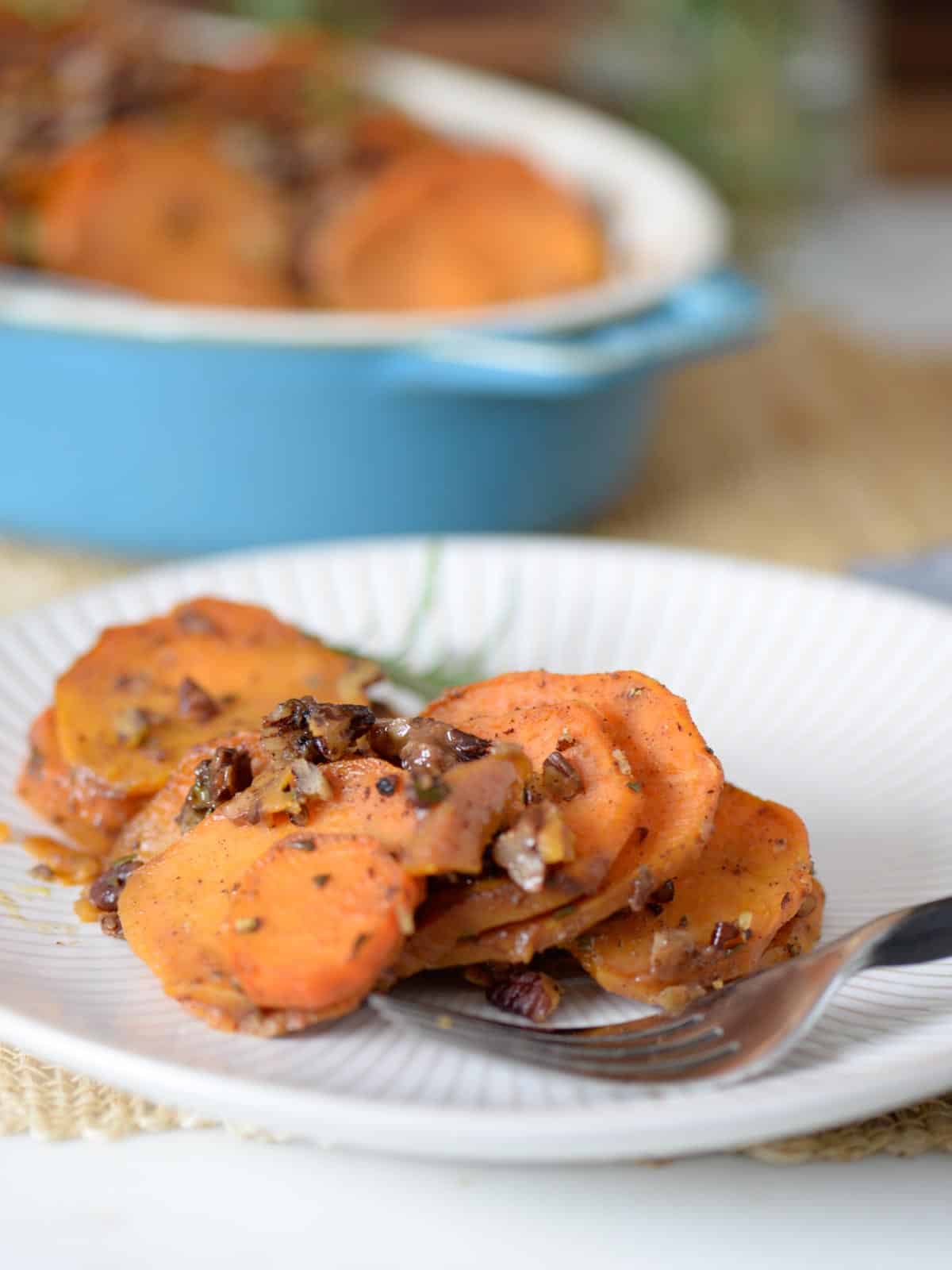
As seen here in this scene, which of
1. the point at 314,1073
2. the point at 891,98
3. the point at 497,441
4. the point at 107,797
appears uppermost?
the point at 314,1073

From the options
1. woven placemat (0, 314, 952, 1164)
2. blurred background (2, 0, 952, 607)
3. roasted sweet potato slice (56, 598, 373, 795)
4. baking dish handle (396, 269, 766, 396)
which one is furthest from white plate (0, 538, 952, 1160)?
woven placemat (0, 314, 952, 1164)

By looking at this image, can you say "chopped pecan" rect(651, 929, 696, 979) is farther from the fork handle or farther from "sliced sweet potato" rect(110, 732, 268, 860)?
"sliced sweet potato" rect(110, 732, 268, 860)

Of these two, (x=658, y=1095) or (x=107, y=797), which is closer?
(x=658, y=1095)

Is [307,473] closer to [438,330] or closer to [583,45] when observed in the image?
[438,330]

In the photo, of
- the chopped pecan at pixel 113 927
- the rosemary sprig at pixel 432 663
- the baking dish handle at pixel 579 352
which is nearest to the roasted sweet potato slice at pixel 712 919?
the chopped pecan at pixel 113 927

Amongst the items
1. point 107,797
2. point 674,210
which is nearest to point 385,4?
point 674,210

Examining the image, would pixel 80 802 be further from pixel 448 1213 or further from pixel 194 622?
pixel 448 1213
